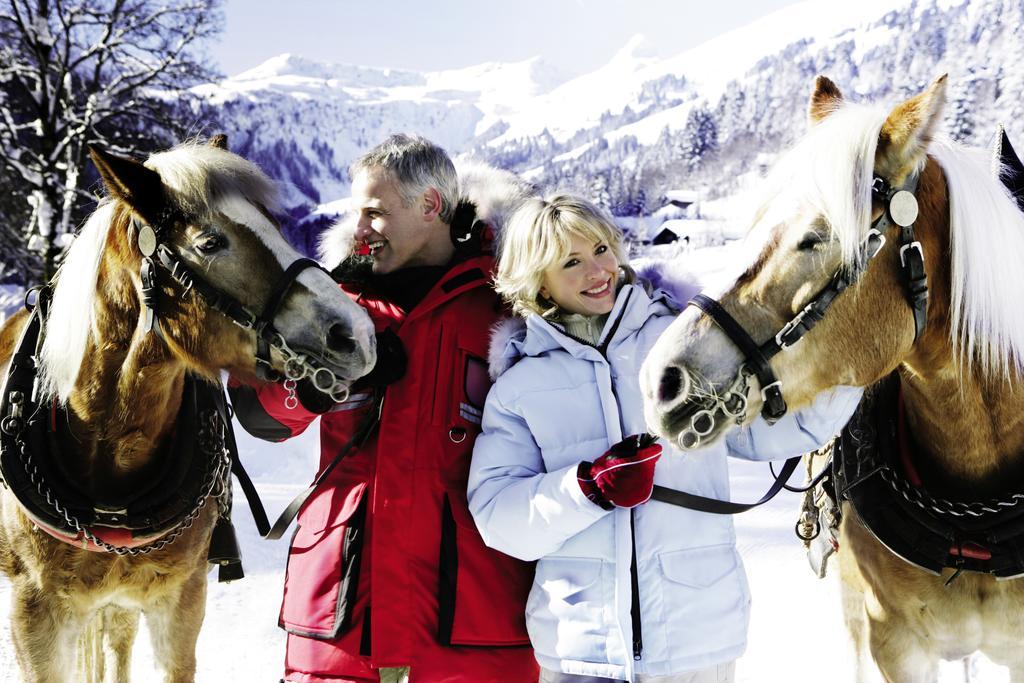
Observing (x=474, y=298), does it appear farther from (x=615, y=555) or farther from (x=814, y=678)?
(x=814, y=678)

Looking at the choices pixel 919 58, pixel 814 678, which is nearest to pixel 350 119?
pixel 919 58

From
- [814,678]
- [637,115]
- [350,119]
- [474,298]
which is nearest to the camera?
[474,298]

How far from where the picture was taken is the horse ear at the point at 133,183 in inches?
68.2

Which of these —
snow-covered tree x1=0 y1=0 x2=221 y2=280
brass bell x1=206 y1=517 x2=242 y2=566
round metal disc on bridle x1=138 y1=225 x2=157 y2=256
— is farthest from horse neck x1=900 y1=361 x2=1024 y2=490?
snow-covered tree x1=0 y1=0 x2=221 y2=280

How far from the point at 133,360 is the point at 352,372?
2.44 ft

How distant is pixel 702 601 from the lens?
1.56 meters

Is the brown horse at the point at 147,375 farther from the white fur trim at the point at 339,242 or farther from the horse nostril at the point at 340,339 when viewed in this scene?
the white fur trim at the point at 339,242

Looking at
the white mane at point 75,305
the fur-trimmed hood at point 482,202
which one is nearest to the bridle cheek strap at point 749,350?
the fur-trimmed hood at point 482,202

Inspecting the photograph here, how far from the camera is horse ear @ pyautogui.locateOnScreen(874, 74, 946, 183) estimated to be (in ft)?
4.47

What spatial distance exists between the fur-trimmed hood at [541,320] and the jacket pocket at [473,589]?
1.22 ft

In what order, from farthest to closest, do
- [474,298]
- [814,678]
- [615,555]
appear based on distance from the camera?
[814,678], [474,298], [615,555]

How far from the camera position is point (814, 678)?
11.3ft

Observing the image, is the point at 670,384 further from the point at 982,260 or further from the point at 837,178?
the point at 982,260

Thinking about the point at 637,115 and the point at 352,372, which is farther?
the point at 637,115
